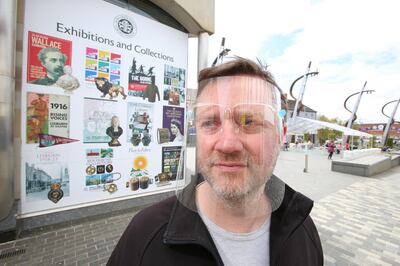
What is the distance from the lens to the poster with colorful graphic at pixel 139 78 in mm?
4328

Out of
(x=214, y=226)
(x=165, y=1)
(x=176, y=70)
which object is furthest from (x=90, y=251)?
(x=165, y=1)

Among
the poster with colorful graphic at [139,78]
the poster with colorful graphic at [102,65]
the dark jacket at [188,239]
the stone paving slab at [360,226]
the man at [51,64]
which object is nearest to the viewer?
the dark jacket at [188,239]

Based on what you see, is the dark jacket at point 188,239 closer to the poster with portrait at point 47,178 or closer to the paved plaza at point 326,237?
the paved plaza at point 326,237

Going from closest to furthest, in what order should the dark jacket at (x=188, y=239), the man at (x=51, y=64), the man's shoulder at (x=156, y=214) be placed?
the dark jacket at (x=188, y=239)
the man's shoulder at (x=156, y=214)
the man at (x=51, y=64)

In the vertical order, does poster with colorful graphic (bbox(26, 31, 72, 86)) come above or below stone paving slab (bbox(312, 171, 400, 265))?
above

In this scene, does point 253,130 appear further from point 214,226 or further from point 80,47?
point 80,47

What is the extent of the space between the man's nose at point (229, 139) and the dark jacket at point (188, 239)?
387mm

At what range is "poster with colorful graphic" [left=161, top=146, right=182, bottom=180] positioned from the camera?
4914 millimetres

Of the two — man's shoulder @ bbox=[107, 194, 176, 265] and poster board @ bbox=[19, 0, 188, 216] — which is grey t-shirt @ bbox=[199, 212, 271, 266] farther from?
poster board @ bbox=[19, 0, 188, 216]

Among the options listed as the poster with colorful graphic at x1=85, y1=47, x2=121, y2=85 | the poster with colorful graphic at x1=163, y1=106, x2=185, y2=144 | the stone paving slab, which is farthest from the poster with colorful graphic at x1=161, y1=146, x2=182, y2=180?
the stone paving slab

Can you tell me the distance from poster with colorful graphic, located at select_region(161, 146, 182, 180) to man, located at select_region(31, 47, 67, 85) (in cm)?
249

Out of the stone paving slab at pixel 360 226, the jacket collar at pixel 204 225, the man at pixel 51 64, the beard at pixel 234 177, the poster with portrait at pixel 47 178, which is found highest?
the man at pixel 51 64

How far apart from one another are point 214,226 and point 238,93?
0.71m

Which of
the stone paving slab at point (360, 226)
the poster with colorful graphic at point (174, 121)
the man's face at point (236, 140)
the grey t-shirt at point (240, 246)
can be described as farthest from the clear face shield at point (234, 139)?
the poster with colorful graphic at point (174, 121)
